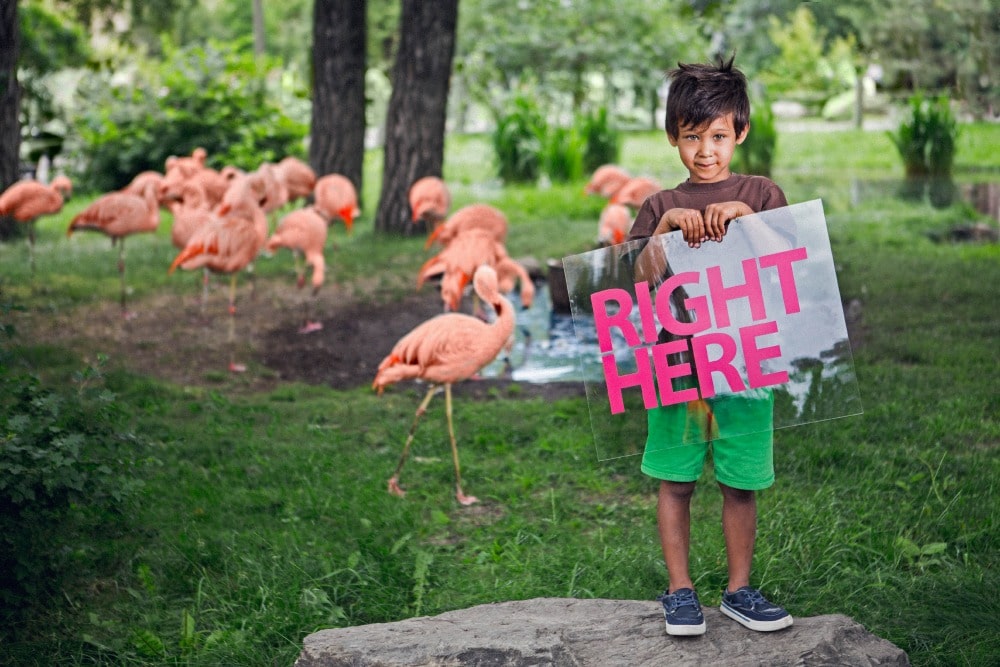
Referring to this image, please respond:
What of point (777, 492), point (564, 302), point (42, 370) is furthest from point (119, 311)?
point (777, 492)

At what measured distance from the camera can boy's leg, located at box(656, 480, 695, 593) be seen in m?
3.33

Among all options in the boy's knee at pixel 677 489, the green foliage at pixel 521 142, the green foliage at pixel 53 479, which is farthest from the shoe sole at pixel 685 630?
the green foliage at pixel 521 142

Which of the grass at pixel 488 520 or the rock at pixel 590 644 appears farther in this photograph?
the grass at pixel 488 520

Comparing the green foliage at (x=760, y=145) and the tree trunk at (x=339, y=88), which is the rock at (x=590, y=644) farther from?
the green foliage at (x=760, y=145)

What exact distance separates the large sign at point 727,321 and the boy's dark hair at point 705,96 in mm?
316

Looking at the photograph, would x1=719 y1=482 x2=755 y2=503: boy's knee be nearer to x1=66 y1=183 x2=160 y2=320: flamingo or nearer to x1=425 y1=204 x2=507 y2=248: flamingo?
x1=425 y1=204 x2=507 y2=248: flamingo

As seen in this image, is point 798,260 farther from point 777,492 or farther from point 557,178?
point 557,178

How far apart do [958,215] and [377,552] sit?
842cm

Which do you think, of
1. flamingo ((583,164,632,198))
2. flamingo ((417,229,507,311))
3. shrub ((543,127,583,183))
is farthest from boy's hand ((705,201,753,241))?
shrub ((543,127,583,183))

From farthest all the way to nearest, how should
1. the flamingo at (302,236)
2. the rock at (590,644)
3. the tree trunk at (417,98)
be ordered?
the tree trunk at (417,98) < the flamingo at (302,236) < the rock at (590,644)

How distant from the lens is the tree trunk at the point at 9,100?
9180 mm

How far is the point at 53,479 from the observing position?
3.65 meters

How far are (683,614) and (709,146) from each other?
1.39 metres

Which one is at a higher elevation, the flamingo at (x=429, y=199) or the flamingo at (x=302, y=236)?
the flamingo at (x=429, y=199)
